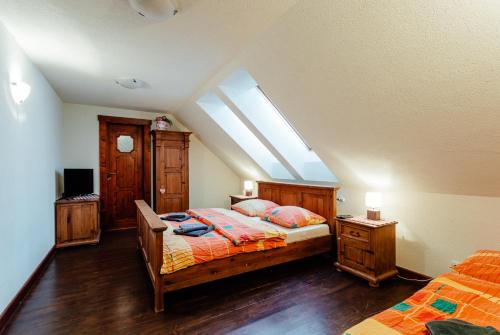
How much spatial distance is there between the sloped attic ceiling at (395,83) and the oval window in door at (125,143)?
306 cm

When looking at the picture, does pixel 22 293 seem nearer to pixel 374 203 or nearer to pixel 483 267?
pixel 374 203

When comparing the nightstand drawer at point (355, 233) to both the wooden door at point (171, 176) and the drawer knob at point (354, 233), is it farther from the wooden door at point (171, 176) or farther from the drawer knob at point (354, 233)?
the wooden door at point (171, 176)

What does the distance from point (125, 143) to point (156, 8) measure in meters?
3.79

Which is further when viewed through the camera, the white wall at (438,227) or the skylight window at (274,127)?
the skylight window at (274,127)

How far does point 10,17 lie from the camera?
190 centimetres

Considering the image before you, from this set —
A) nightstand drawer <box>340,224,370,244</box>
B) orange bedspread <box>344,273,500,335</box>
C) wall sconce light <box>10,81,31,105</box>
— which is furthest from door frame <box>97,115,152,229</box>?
orange bedspread <box>344,273,500,335</box>

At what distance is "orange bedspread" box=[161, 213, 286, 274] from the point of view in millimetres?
2168

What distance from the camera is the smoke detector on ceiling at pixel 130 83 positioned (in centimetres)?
315

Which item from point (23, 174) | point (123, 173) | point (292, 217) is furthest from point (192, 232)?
point (123, 173)

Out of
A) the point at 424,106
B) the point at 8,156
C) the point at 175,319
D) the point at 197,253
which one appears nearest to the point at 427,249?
the point at 424,106

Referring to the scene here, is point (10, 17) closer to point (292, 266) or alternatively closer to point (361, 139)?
point (361, 139)

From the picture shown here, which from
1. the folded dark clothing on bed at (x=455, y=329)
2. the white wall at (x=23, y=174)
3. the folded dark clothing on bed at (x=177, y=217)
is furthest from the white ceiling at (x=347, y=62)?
the folded dark clothing on bed at (x=177, y=217)

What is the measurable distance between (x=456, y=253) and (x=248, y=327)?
2.16 meters

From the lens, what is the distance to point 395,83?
1.77 meters
